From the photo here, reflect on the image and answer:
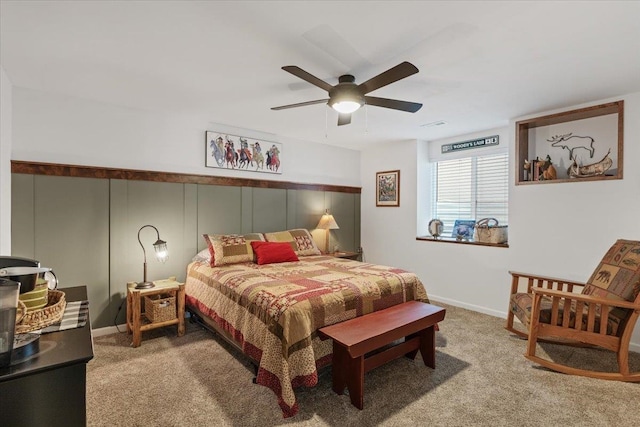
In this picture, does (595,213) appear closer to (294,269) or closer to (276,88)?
(294,269)

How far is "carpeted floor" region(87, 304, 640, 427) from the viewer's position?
6.63 feet

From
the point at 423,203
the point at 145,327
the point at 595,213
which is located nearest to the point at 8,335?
the point at 145,327

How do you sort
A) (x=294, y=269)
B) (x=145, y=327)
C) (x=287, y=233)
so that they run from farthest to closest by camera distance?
(x=287, y=233), (x=294, y=269), (x=145, y=327)

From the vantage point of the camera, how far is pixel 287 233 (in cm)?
432

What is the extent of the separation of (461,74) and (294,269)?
237 cm

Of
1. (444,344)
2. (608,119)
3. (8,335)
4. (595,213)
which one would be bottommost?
(444,344)

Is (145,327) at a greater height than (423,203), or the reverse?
(423,203)

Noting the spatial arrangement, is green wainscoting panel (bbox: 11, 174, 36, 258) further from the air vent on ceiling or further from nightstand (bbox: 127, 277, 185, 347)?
the air vent on ceiling

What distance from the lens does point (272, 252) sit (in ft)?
12.2

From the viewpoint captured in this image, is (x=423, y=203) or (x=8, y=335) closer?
(x=8, y=335)

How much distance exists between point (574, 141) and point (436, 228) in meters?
1.96

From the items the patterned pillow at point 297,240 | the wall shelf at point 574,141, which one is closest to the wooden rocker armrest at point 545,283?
the wall shelf at point 574,141

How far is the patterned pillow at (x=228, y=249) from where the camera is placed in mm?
3543

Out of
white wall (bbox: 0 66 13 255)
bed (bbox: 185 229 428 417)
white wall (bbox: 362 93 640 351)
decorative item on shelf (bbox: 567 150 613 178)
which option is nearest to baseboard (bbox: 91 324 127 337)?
bed (bbox: 185 229 428 417)
